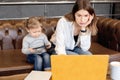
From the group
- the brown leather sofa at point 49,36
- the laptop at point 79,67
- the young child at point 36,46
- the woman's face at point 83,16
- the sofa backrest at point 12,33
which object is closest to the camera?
the laptop at point 79,67

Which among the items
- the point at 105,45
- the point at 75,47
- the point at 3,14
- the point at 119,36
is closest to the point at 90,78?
the point at 75,47

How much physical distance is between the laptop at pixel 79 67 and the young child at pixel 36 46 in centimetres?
82

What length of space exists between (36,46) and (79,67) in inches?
44.3

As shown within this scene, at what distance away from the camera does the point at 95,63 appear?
130 centimetres

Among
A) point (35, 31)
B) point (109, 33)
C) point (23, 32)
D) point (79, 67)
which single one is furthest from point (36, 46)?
point (79, 67)

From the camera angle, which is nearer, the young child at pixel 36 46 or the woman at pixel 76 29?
the woman at pixel 76 29

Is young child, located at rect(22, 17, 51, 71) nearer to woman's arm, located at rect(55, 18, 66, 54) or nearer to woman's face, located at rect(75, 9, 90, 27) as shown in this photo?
woman's arm, located at rect(55, 18, 66, 54)

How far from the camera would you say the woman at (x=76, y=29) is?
1795 mm

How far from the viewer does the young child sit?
86.5 inches

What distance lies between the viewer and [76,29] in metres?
2.08

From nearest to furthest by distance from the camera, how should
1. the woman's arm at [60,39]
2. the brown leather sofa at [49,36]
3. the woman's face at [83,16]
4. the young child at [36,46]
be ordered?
the woman's face at [83,16], the woman's arm at [60,39], the young child at [36,46], the brown leather sofa at [49,36]

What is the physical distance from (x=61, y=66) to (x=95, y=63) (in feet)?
0.64

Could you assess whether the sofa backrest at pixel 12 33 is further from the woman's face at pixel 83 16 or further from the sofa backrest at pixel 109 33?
the woman's face at pixel 83 16

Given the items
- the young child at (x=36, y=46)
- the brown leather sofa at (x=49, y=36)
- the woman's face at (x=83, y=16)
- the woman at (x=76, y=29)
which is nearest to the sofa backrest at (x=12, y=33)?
the brown leather sofa at (x=49, y=36)
